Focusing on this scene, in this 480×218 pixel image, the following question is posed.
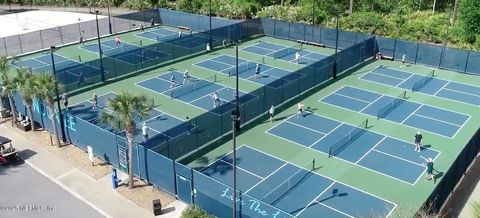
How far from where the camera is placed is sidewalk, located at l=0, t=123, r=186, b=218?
21.6 meters

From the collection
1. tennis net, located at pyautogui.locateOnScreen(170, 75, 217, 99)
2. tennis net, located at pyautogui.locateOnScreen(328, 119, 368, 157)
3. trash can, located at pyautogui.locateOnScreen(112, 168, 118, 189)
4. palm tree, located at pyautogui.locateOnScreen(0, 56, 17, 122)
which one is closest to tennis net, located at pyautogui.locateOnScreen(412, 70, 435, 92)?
tennis net, located at pyautogui.locateOnScreen(328, 119, 368, 157)

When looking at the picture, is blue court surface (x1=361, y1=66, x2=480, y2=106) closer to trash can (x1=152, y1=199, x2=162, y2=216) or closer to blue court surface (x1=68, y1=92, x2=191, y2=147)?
blue court surface (x1=68, y1=92, x2=191, y2=147)

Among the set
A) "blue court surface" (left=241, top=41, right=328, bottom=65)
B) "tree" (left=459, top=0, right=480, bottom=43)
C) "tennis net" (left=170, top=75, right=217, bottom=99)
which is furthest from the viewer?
"tree" (left=459, top=0, right=480, bottom=43)

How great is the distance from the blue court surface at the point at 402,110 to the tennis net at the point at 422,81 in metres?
3.17

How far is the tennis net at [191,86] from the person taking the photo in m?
34.9

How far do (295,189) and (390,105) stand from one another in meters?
13.1

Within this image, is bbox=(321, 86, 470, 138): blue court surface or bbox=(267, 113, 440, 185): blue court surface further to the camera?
bbox=(321, 86, 470, 138): blue court surface

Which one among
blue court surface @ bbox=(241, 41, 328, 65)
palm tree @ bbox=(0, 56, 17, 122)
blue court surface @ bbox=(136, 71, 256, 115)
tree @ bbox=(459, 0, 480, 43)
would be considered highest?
tree @ bbox=(459, 0, 480, 43)

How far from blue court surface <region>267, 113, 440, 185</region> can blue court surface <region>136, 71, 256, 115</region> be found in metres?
3.98

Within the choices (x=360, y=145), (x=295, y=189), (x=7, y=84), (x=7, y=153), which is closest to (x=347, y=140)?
(x=360, y=145)

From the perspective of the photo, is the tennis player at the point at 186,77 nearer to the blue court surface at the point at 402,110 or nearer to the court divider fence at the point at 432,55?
the blue court surface at the point at 402,110

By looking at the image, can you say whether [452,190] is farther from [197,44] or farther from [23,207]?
[197,44]

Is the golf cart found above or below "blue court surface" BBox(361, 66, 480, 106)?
below

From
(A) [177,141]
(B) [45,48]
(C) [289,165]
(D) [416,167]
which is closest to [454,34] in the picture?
(D) [416,167]
